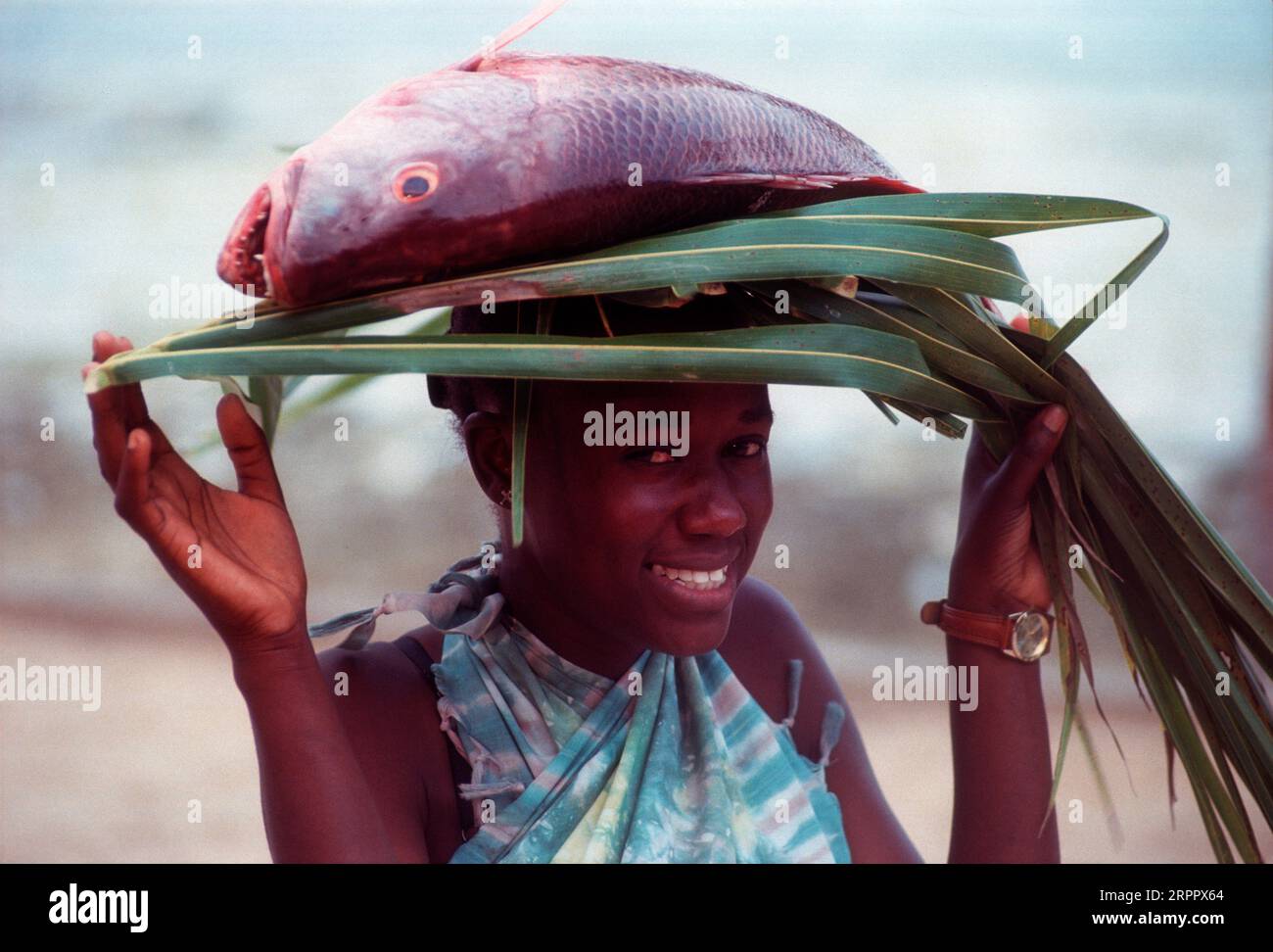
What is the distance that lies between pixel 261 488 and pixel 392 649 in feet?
0.91

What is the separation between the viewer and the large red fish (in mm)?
1049

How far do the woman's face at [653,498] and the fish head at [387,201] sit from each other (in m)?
0.24

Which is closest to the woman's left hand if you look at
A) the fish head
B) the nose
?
the nose

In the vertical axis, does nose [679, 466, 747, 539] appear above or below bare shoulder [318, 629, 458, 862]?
above

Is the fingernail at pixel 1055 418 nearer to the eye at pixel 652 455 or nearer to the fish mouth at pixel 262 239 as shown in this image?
the eye at pixel 652 455

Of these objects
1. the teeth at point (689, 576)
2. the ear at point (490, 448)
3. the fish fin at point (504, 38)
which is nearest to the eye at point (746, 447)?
the teeth at point (689, 576)

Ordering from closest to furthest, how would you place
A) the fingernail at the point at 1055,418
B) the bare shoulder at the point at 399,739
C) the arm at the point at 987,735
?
the bare shoulder at the point at 399,739, the fingernail at the point at 1055,418, the arm at the point at 987,735

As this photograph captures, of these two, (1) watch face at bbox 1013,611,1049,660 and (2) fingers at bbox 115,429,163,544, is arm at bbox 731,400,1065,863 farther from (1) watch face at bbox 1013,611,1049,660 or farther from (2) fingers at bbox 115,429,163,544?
(2) fingers at bbox 115,429,163,544

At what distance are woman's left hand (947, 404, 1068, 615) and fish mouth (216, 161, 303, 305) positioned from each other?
778 millimetres

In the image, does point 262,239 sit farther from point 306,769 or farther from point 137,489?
point 306,769

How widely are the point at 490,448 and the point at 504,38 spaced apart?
402 mm

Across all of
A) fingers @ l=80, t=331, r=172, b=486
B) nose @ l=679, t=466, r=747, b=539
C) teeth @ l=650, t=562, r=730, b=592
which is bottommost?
teeth @ l=650, t=562, r=730, b=592

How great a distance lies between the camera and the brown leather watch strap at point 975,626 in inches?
58.5

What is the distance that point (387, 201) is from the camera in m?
1.04
